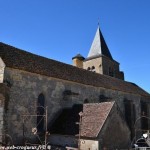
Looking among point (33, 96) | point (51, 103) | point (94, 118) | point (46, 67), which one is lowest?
point (94, 118)

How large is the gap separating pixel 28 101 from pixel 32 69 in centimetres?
251

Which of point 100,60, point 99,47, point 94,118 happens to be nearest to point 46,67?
point 94,118

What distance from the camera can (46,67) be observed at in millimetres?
22609

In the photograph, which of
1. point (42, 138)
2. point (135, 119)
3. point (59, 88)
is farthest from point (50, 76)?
point (135, 119)

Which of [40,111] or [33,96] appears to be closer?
[33,96]

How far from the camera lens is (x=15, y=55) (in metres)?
20.8

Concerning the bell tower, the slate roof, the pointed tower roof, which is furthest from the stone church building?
the pointed tower roof

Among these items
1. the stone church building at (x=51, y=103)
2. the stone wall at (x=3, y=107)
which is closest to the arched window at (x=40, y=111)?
the stone church building at (x=51, y=103)

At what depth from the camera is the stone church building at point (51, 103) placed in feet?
58.6

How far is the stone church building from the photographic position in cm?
1786

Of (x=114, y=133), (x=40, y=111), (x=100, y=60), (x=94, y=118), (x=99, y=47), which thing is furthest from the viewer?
(x=99, y=47)

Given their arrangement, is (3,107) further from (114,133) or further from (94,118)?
(114,133)

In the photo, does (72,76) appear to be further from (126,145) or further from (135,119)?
(135,119)

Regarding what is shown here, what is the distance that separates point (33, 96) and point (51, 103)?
7.11 ft
